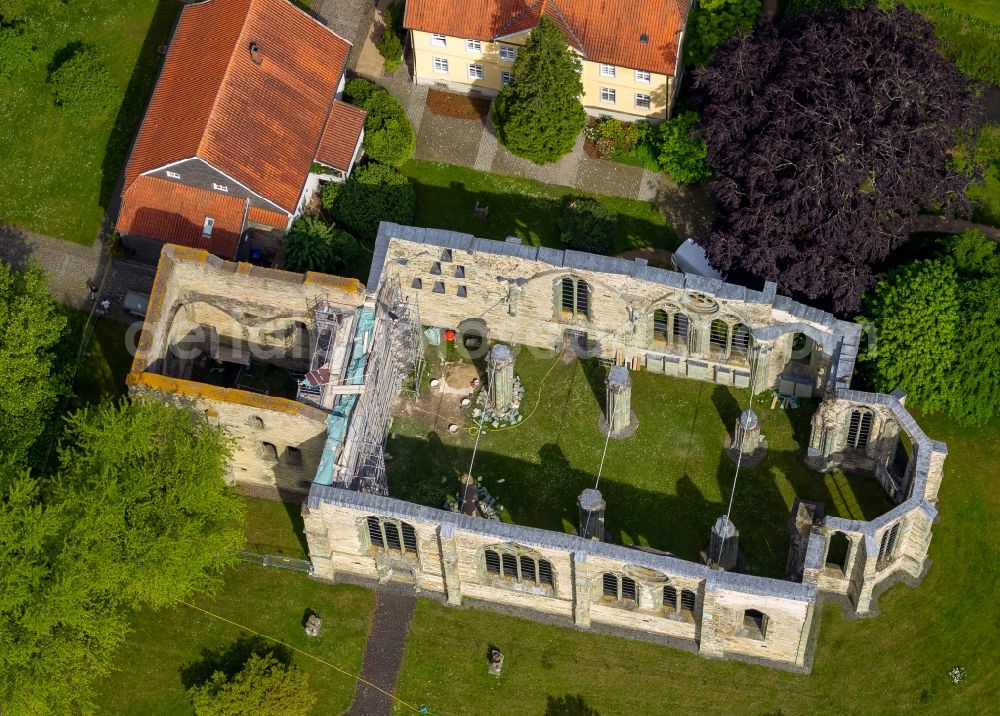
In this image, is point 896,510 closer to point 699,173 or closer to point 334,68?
point 699,173

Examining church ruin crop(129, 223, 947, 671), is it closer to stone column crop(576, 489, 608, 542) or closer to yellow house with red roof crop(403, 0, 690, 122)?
stone column crop(576, 489, 608, 542)

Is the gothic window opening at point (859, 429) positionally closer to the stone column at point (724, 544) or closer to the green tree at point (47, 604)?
the stone column at point (724, 544)

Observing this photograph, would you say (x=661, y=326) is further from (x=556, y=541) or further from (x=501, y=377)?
(x=556, y=541)

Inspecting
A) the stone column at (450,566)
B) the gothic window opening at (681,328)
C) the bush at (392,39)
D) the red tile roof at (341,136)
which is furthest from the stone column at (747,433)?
the bush at (392,39)

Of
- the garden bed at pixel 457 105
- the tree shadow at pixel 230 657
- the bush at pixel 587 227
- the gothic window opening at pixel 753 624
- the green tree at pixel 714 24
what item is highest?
the green tree at pixel 714 24

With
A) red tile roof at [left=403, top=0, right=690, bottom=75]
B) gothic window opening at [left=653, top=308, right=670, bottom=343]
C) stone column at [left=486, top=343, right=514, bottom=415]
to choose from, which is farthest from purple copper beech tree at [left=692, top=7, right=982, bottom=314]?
stone column at [left=486, top=343, right=514, bottom=415]

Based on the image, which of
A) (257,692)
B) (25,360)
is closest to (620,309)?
(257,692)
